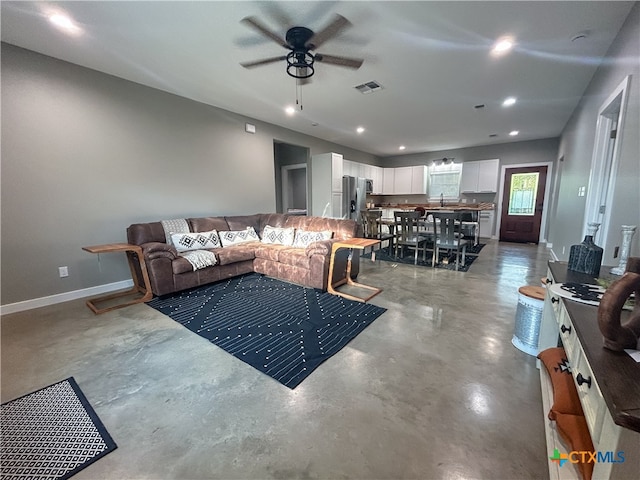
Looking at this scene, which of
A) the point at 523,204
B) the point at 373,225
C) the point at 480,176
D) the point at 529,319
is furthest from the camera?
the point at 480,176

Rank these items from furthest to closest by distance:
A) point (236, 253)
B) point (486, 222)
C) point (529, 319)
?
point (486, 222), point (236, 253), point (529, 319)

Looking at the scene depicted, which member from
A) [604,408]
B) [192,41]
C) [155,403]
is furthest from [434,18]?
[155,403]

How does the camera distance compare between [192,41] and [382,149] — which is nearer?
[192,41]

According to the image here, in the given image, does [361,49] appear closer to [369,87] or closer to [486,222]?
[369,87]

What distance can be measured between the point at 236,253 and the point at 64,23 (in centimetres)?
280

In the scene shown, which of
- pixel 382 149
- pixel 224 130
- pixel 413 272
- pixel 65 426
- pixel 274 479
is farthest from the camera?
pixel 382 149

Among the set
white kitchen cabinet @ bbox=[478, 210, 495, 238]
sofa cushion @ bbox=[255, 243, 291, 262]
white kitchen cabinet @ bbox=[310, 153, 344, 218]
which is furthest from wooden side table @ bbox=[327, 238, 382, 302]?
white kitchen cabinet @ bbox=[478, 210, 495, 238]

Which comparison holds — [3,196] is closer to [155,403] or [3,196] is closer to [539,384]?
[155,403]

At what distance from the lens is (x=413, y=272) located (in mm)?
4270

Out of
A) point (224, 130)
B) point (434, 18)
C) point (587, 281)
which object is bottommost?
point (587, 281)

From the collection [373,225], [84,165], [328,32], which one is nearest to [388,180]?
[373,225]

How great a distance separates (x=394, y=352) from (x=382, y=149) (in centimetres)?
713

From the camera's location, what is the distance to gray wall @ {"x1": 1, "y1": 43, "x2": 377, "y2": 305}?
278 centimetres

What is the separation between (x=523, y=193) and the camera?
278 inches
